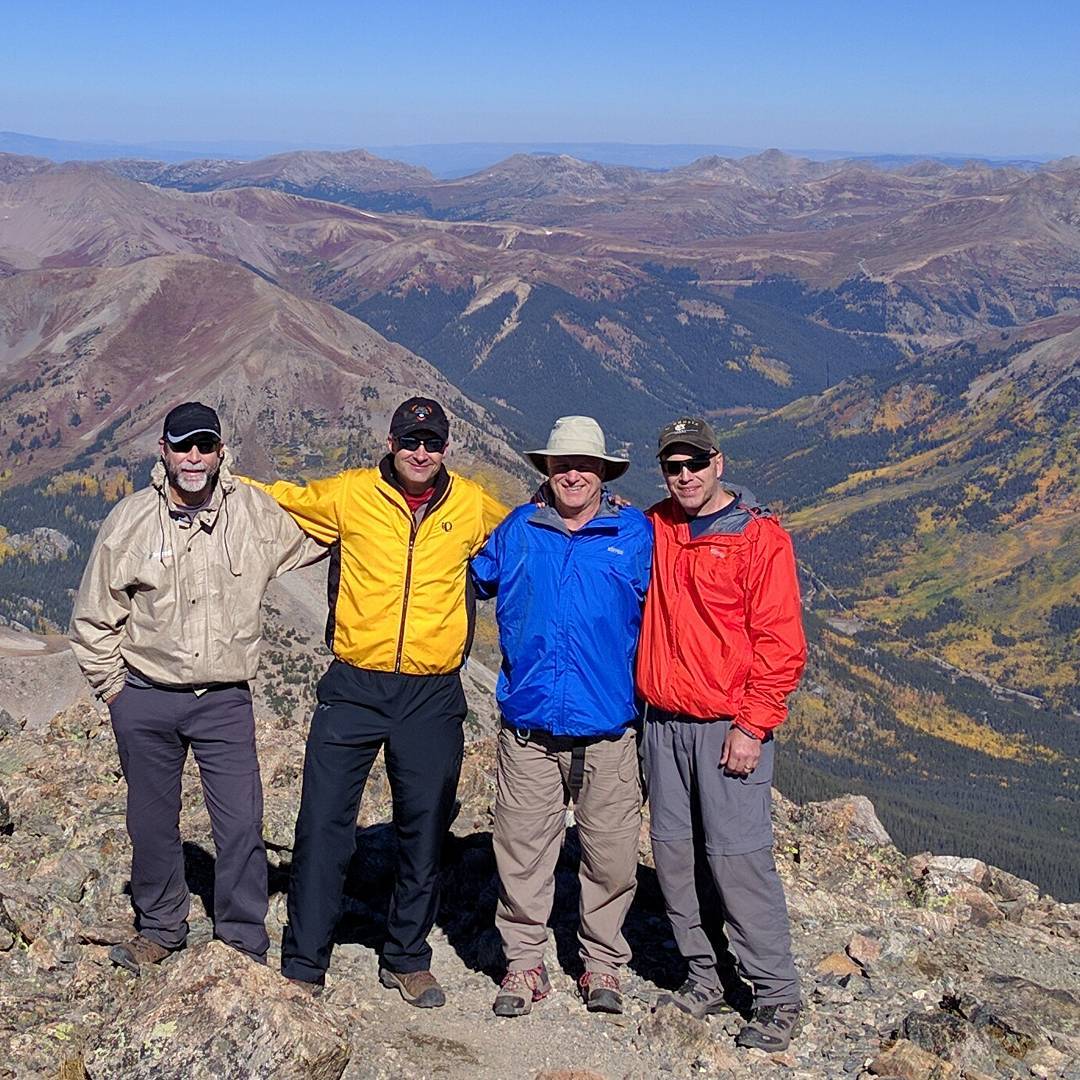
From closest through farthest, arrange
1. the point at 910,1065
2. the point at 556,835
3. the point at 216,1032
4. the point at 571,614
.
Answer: the point at 216,1032 → the point at 910,1065 → the point at 571,614 → the point at 556,835

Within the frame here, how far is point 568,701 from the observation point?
9.41m

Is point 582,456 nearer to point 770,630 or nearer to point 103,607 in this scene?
point 770,630

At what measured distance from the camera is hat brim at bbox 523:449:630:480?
30.3ft

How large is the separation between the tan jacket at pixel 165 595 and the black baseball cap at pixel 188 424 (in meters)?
0.36

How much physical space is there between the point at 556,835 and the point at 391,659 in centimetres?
221

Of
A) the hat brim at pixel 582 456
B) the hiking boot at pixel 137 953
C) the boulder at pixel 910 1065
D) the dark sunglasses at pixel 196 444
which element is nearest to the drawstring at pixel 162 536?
the dark sunglasses at pixel 196 444

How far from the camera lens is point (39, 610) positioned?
474 ft

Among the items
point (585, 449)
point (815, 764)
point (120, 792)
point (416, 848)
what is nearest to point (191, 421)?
point (585, 449)

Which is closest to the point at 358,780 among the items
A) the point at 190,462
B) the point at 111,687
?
the point at 111,687

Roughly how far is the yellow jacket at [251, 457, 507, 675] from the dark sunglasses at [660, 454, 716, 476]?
174cm

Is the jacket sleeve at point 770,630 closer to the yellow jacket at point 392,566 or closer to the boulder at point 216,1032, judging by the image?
the yellow jacket at point 392,566

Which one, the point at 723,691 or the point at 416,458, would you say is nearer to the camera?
the point at 723,691

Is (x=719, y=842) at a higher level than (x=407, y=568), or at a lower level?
lower

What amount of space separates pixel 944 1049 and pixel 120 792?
10.1m
